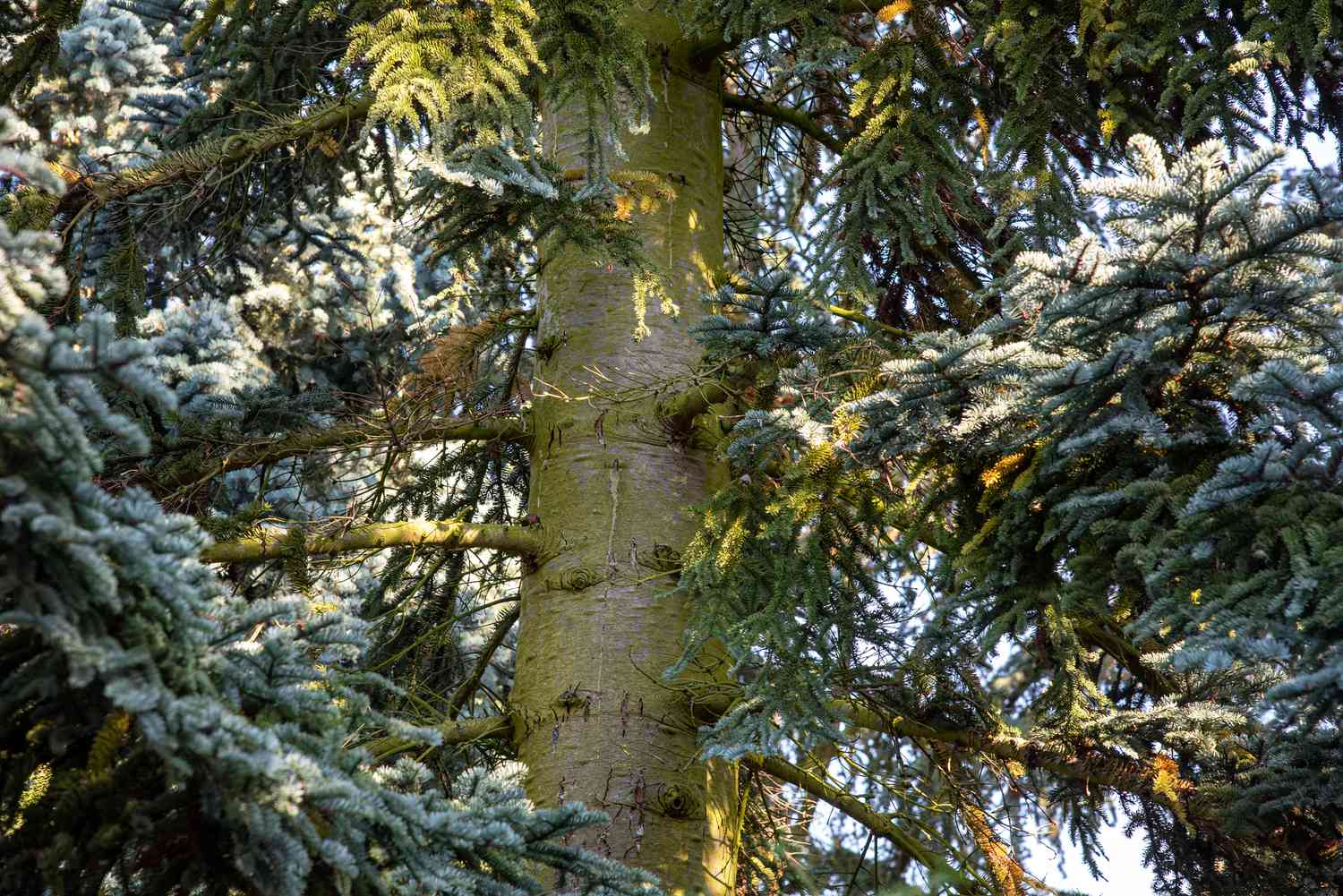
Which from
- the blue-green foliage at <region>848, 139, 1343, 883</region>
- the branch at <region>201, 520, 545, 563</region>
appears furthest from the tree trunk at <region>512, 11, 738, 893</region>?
the blue-green foliage at <region>848, 139, 1343, 883</region>

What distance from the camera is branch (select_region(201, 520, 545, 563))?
3.45 meters

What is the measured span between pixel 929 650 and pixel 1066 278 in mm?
1202

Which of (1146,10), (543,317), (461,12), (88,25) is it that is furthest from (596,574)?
(88,25)

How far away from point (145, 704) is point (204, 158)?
2585mm

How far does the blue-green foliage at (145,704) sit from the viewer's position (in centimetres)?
186

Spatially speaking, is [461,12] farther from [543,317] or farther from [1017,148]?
[1017,148]

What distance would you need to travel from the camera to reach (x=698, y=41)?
190 inches

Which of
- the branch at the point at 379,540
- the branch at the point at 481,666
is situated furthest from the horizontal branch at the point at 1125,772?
the branch at the point at 481,666

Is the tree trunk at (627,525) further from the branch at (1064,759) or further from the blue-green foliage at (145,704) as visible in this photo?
the blue-green foliage at (145,704)

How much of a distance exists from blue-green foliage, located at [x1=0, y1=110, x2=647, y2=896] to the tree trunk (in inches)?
48.7

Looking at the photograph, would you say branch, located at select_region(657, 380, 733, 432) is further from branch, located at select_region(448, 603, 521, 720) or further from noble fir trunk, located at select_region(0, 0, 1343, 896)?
branch, located at select_region(448, 603, 521, 720)

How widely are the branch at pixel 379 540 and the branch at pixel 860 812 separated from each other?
1.08 metres

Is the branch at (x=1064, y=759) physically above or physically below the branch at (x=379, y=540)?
below

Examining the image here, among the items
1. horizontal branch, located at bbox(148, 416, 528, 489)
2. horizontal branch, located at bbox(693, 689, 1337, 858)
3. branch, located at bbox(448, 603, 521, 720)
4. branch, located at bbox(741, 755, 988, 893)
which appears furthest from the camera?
branch, located at bbox(448, 603, 521, 720)
